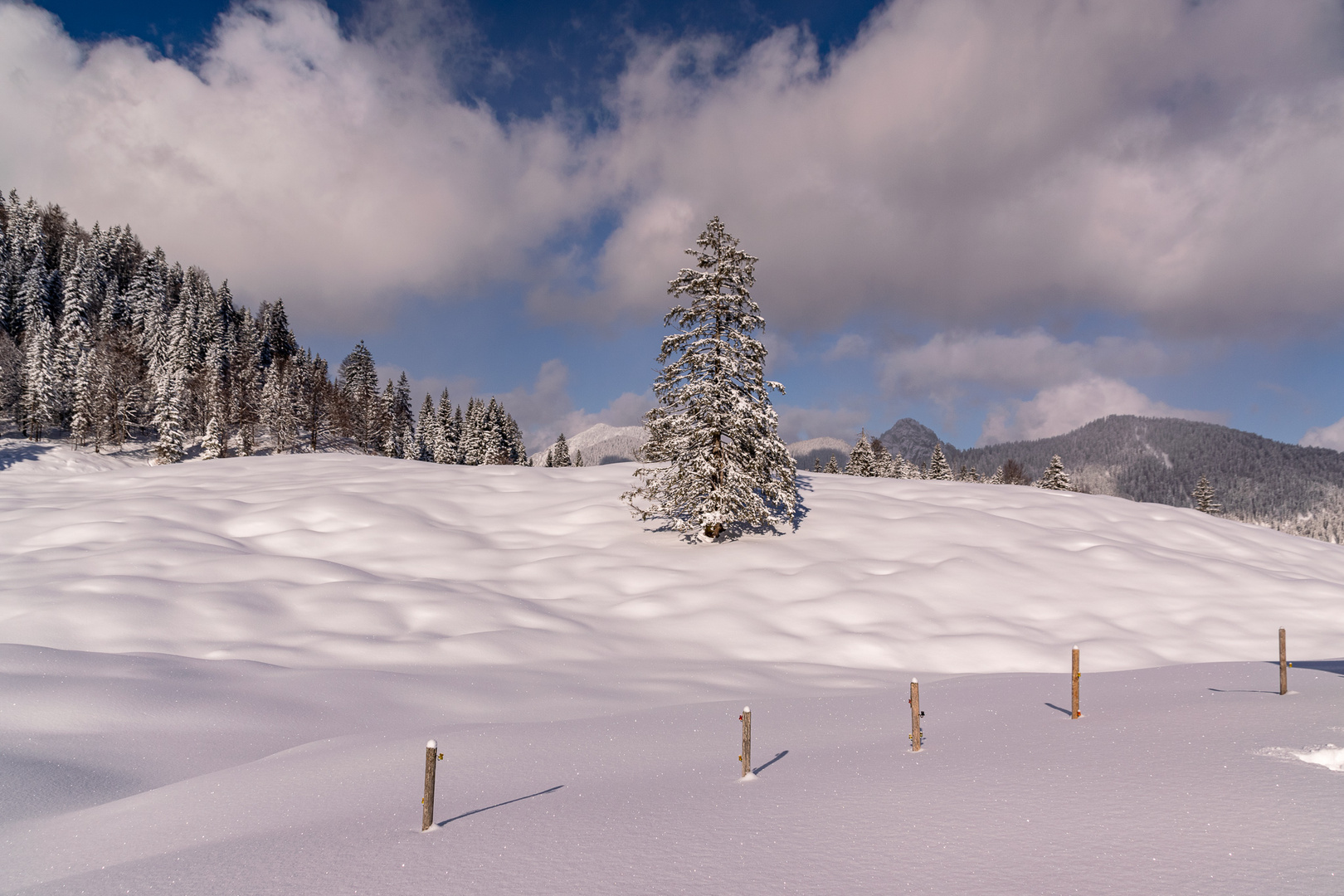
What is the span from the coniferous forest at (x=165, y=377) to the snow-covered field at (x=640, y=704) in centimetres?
5291

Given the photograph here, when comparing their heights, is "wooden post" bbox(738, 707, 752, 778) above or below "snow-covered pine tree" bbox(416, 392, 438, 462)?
below

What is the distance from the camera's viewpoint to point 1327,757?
6.15 meters

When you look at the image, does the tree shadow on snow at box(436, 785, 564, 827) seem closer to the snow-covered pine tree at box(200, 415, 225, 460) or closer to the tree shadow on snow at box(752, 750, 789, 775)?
the tree shadow on snow at box(752, 750, 789, 775)

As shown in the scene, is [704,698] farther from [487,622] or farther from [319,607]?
[319,607]

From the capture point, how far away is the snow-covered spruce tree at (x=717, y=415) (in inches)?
898

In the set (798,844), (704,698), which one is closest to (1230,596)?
(704,698)

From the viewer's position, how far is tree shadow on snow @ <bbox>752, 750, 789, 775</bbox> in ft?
25.0

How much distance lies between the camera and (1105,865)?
4.45 m

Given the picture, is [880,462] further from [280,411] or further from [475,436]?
[280,411]

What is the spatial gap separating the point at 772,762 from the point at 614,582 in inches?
482

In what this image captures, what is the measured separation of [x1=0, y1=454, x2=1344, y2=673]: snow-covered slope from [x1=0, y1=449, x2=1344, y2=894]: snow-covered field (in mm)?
131

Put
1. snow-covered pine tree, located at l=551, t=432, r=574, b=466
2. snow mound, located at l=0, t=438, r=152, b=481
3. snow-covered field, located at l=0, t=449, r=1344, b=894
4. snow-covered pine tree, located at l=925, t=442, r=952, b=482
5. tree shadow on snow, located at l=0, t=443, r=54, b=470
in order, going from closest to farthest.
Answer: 1. snow-covered field, located at l=0, t=449, r=1344, b=894
2. tree shadow on snow, located at l=0, t=443, r=54, b=470
3. snow mound, located at l=0, t=438, r=152, b=481
4. snow-covered pine tree, located at l=925, t=442, r=952, b=482
5. snow-covered pine tree, located at l=551, t=432, r=574, b=466

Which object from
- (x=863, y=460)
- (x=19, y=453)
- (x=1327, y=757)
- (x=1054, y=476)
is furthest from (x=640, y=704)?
(x=19, y=453)

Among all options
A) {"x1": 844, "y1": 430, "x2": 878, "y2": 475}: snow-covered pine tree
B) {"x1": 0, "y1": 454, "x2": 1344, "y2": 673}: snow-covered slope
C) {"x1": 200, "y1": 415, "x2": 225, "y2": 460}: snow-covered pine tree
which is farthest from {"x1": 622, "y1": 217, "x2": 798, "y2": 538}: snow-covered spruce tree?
{"x1": 200, "y1": 415, "x2": 225, "y2": 460}: snow-covered pine tree
